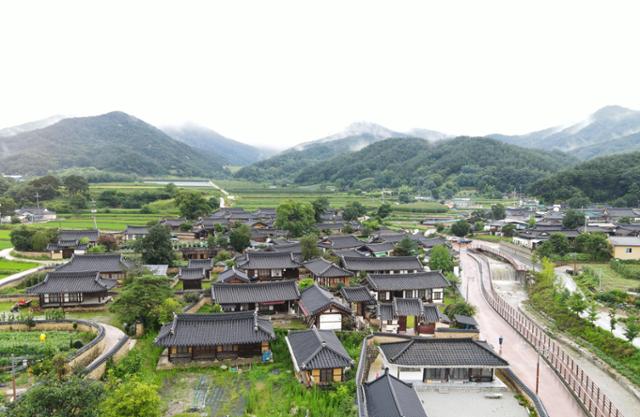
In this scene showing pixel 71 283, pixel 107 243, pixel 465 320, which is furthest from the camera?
pixel 107 243

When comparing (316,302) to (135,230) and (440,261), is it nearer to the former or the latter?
(440,261)

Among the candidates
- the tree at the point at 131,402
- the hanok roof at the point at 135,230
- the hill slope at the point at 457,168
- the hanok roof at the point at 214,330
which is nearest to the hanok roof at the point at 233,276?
the hanok roof at the point at 214,330

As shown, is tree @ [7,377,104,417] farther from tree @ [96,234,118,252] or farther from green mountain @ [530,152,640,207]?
green mountain @ [530,152,640,207]

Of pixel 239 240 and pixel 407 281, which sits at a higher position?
pixel 239 240

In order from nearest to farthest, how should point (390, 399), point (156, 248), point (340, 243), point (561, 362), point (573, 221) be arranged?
point (390, 399) < point (561, 362) < point (156, 248) < point (340, 243) < point (573, 221)

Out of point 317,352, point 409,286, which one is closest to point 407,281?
point 409,286

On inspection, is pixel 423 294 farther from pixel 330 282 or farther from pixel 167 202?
pixel 167 202
